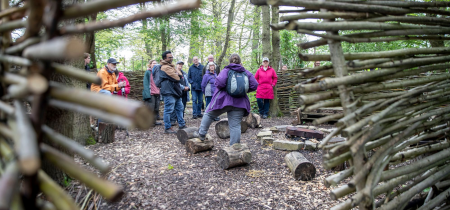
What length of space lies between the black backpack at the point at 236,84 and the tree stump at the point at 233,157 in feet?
2.88

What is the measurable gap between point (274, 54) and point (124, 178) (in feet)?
23.8

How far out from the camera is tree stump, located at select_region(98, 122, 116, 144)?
17.2ft

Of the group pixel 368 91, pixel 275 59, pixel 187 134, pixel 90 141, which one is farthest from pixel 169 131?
pixel 368 91

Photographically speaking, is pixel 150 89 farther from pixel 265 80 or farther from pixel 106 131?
pixel 265 80

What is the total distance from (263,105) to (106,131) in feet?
17.6

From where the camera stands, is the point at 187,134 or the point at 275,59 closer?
the point at 187,134

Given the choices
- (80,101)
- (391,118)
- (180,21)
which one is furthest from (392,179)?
(180,21)

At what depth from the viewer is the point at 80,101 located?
79cm

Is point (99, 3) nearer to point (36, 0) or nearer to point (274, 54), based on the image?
point (36, 0)

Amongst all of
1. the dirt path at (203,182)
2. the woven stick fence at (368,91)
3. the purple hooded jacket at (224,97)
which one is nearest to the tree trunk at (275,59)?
the dirt path at (203,182)

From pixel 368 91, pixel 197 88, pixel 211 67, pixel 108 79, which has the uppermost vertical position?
pixel 211 67

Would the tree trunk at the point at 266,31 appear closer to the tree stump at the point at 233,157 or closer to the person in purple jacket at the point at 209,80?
the person in purple jacket at the point at 209,80

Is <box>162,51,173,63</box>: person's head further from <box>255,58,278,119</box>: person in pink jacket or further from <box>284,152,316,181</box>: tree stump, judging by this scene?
<box>284,152,316,181</box>: tree stump

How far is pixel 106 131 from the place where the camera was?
17.4ft
